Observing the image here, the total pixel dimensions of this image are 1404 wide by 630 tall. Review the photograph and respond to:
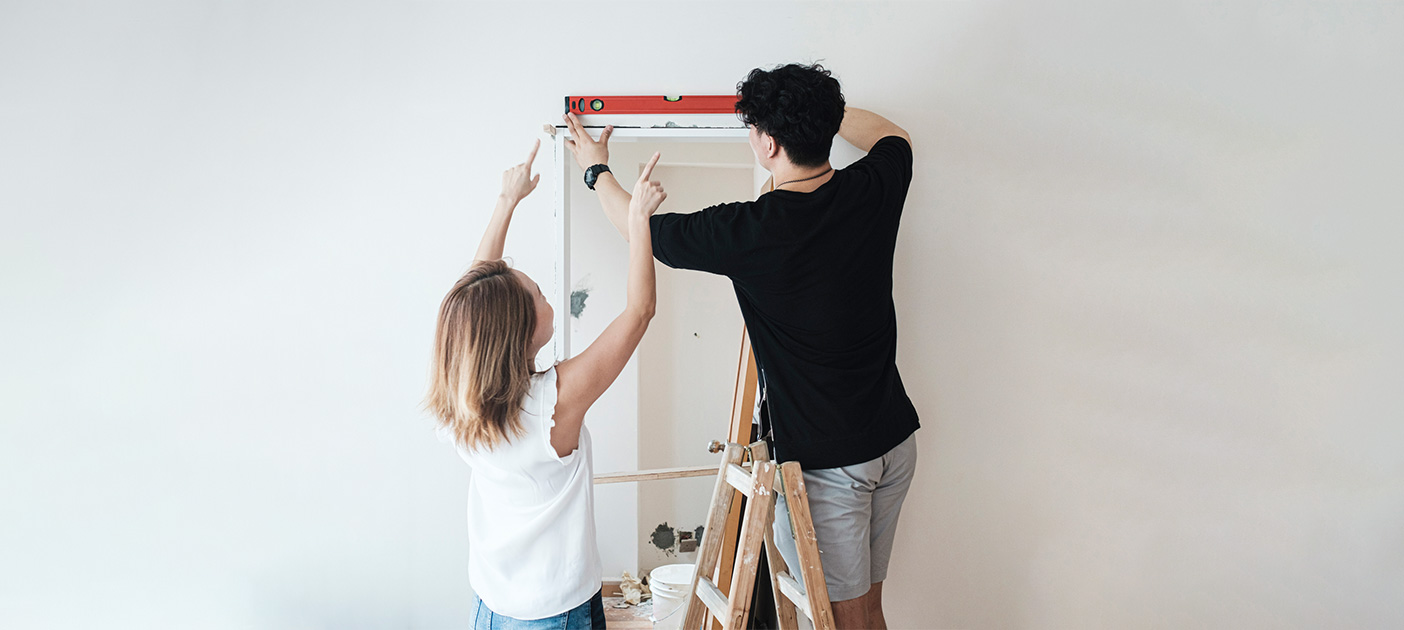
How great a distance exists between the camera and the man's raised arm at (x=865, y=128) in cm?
188

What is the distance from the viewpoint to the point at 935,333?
2078 millimetres

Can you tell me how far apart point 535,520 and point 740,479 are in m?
0.44

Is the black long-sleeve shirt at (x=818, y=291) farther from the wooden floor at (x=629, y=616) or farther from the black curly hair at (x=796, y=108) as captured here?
the wooden floor at (x=629, y=616)

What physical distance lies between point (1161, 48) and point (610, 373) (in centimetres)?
177

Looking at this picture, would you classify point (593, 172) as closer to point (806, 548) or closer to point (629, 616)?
point (806, 548)

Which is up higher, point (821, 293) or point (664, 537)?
point (821, 293)

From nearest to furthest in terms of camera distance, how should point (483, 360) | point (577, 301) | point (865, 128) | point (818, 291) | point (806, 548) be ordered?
1. point (483, 360)
2. point (806, 548)
3. point (818, 291)
4. point (865, 128)
5. point (577, 301)

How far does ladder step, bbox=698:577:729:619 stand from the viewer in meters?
1.56

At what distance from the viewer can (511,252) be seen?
201 centimetres

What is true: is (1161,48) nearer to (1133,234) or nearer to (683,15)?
(1133,234)

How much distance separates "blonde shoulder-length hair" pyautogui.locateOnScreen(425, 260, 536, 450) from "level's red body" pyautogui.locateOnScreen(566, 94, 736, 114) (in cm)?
75

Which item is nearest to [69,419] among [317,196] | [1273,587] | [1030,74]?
[317,196]

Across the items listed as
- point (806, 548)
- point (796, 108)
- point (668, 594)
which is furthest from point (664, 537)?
point (796, 108)

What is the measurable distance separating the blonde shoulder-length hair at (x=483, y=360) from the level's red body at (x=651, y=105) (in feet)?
2.47
